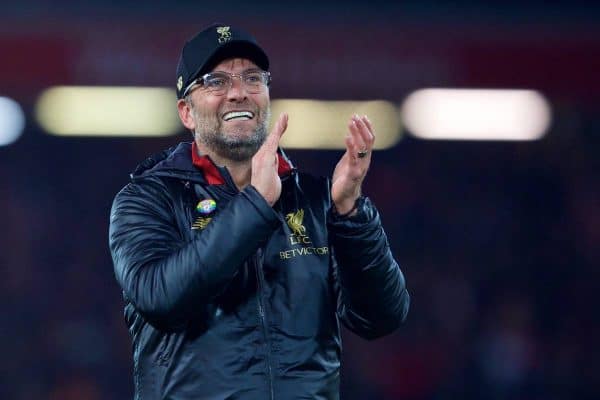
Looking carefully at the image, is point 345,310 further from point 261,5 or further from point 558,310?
point 558,310

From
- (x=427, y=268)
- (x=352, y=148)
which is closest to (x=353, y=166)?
(x=352, y=148)

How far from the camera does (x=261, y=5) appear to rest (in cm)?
622

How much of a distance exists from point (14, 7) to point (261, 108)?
4043mm

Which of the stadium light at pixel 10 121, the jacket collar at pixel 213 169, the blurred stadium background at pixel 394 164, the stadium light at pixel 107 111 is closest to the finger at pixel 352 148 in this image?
the jacket collar at pixel 213 169

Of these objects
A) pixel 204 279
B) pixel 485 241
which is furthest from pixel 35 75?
pixel 204 279

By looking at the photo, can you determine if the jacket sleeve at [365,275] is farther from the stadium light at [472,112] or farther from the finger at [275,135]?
the stadium light at [472,112]

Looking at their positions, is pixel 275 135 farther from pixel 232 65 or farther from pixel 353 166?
pixel 232 65

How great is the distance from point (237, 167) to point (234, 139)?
0.25ft

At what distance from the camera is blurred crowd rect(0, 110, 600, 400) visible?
6.40 m

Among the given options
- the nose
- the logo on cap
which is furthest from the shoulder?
the logo on cap

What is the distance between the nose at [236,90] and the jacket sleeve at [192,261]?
0.35 m

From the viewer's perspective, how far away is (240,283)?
2.24m

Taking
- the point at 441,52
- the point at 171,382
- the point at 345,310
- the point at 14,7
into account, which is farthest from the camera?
the point at 441,52

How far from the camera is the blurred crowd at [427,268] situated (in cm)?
640
